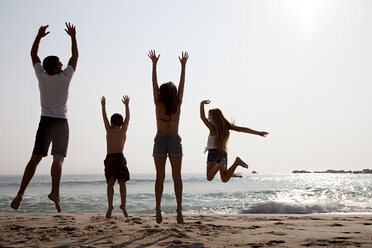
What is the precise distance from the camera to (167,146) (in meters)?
5.70

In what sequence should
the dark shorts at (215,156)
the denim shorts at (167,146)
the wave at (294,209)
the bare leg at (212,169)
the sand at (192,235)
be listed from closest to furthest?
the sand at (192,235), the denim shorts at (167,146), the bare leg at (212,169), the dark shorts at (215,156), the wave at (294,209)

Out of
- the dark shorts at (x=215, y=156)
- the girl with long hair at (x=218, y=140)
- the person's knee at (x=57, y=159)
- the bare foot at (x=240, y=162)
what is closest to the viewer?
the person's knee at (x=57, y=159)

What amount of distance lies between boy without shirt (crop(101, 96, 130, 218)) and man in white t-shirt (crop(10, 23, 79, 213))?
2311 millimetres

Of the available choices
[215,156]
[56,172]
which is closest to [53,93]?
[56,172]

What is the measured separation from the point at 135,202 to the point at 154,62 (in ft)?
34.0

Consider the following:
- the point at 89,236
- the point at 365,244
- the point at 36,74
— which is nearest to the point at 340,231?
the point at 365,244

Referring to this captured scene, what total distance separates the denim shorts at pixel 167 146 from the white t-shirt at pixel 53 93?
153 cm

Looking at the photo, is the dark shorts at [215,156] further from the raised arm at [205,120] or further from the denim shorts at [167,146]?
the denim shorts at [167,146]

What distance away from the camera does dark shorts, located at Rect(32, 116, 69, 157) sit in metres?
4.92

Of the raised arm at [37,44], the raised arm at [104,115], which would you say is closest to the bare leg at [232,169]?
the raised arm at [104,115]

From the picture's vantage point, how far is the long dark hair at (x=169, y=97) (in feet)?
18.9

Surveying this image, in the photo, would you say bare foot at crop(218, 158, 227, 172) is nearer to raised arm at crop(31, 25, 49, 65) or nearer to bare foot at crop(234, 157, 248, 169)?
bare foot at crop(234, 157, 248, 169)

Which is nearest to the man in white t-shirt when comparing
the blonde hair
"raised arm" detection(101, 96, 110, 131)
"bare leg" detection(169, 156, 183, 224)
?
"bare leg" detection(169, 156, 183, 224)

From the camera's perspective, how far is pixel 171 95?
5.82 m
